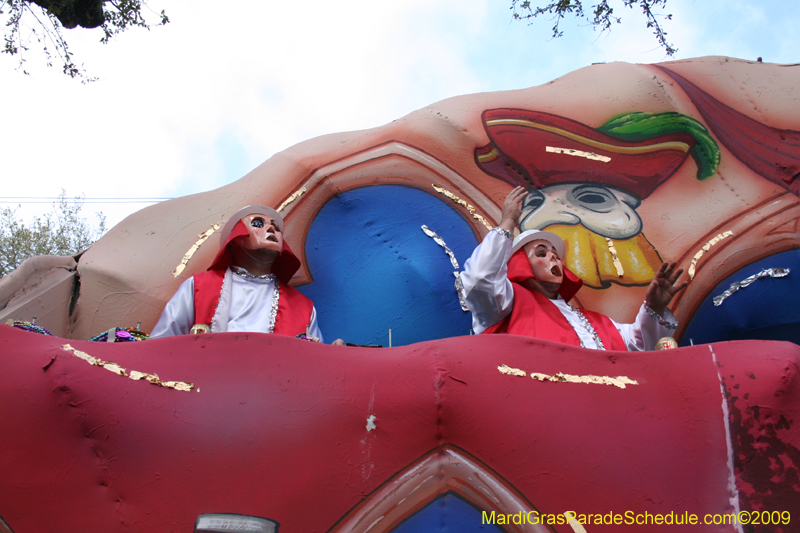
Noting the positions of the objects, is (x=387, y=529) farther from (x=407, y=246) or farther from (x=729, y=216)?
(x=729, y=216)

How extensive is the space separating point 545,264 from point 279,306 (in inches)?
57.8

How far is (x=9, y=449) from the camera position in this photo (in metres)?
2.02

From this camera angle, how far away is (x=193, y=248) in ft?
13.4

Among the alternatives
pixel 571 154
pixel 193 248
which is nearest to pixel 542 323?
pixel 571 154

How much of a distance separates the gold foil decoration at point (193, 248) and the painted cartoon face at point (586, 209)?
78.4 inches

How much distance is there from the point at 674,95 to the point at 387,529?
3935 millimetres

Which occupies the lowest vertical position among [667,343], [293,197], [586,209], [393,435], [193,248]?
[393,435]

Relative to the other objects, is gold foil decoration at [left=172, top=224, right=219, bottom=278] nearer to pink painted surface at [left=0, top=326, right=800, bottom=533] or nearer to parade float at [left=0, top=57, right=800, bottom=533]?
parade float at [left=0, top=57, right=800, bottom=533]

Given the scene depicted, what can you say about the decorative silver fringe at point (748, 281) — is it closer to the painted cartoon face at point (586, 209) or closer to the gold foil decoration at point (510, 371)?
the painted cartoon face at point (586, 209)

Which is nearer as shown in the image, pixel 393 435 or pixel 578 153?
pixel 393 435

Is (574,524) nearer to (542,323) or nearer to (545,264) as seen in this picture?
(542,323)

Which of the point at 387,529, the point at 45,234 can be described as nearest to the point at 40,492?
the point at 387,529

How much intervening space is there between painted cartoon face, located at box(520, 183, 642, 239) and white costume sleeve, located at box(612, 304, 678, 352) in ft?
3.10

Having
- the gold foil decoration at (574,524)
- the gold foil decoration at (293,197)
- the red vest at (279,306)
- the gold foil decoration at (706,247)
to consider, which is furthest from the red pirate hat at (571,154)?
the gold foil decoration at (574,524)
